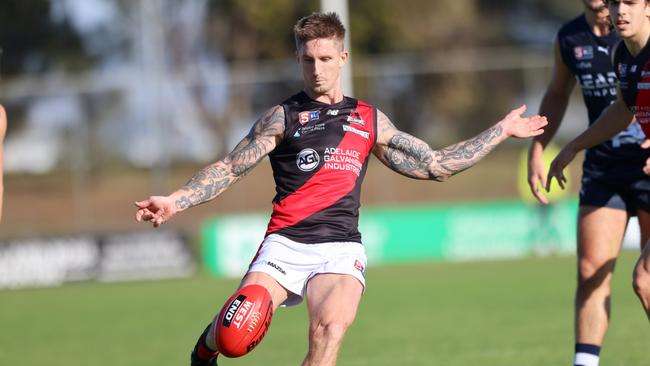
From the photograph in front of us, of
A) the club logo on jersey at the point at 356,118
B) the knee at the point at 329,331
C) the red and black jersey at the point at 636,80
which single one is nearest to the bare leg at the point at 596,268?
the red and black jersey at the point at 636,80

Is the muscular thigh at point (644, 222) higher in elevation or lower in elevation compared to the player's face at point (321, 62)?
lower

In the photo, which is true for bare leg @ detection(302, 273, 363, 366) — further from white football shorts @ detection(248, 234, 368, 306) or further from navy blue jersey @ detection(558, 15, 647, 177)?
navy blue jersey @ detection(558, 15, 647, 177)

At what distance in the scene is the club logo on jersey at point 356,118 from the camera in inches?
264

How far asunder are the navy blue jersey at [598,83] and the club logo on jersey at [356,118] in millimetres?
1751

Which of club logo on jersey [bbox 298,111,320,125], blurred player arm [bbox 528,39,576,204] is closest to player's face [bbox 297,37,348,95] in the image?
club logo on jersey [bbox 298,111,320,125]

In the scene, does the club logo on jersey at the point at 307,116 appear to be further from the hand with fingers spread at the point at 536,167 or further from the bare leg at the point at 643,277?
the bare leg at the point at 643,277

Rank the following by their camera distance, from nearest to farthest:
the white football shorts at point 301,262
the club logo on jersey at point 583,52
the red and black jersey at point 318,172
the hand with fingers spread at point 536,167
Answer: the white football shorts at point 301,262 < the red and black jersey at point 318,172 < the hand with fingers spread at point 536,167 < the club logo on jersey at point 583,52

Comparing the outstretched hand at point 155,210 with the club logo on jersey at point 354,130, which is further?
the club logo on jersey at point 354,130

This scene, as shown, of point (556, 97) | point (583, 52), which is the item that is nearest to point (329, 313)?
point (556, 97)

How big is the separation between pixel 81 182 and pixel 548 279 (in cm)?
1137

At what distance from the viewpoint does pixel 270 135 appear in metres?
6.60

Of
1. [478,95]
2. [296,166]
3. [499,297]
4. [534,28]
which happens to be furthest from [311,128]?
[534,28]

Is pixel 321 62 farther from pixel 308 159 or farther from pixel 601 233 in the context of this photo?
pixel 601 233

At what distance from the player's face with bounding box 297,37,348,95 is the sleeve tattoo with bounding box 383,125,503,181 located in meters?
0.54
